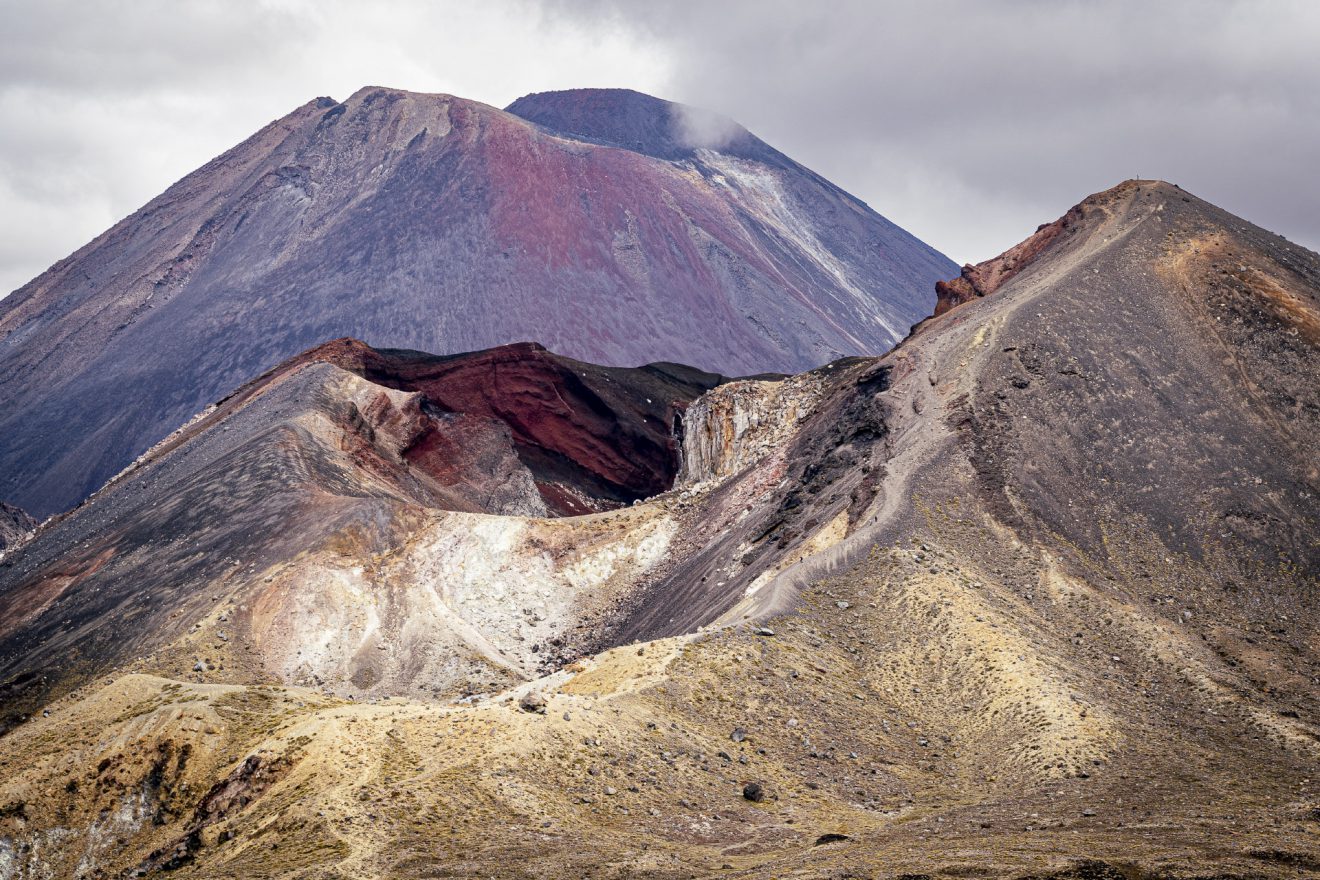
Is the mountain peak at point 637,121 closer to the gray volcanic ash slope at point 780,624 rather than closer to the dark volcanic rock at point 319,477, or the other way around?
the dark volcanic rock at point 319,477

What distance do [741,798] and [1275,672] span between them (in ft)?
50.7

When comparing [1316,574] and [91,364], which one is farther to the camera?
[91,364]

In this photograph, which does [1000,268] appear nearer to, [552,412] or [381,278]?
[552,412]

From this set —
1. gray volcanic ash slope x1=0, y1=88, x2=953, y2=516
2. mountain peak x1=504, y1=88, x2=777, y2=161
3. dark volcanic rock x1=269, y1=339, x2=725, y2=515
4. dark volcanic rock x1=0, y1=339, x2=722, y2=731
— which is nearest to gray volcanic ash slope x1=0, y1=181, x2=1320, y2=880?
dark volcanic rock x1=0, y1=339, x2=722, y2=731

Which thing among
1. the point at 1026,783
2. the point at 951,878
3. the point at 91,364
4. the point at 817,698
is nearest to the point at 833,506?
the point at 817,698

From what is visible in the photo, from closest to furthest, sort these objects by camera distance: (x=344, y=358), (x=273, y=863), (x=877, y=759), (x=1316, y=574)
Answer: (x=273, y=863) → (x=877, y=759) → (x=1316, y=574) → (x=344, y=358)

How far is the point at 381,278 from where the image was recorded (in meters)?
120

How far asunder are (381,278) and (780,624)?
330 ft

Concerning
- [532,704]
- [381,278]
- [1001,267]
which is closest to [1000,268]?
[1001,267]

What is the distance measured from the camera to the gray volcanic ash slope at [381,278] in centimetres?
11081

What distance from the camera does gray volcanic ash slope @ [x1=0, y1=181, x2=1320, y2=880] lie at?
738 inches

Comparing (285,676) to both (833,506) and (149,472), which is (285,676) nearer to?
(833,506)

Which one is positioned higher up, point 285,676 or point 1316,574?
point 1316,574

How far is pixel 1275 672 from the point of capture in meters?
28.0
